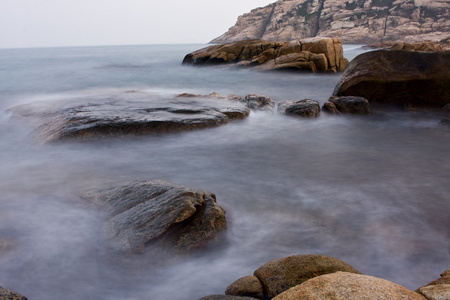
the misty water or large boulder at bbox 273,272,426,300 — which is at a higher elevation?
large boulder at bbox 273,272,426,300

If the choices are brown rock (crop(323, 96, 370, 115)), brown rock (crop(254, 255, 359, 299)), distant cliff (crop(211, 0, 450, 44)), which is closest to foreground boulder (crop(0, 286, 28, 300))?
brown rock (crop(254, 255, 359, 299))

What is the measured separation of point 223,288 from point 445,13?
264ft

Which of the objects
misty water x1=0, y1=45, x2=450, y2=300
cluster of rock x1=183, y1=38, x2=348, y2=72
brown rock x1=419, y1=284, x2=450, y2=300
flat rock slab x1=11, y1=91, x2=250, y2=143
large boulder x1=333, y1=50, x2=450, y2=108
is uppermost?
cluster of rock x1=183, y1=38, x2=348, y2=72

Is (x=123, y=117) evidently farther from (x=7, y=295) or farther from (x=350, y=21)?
(x=350, y=21)

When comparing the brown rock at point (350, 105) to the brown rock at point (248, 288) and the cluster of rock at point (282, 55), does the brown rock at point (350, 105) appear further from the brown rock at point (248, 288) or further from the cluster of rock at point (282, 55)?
the cluster of rock at point (282, 55)

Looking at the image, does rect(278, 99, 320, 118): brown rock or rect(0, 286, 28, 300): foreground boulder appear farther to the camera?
rect(278, 99, 320, 118): brown rock

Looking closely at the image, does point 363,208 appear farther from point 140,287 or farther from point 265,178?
point 140,287

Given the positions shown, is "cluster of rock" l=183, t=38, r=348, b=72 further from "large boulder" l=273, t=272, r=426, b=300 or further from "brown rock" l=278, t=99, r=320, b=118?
"large boulder" l=273, t=272, r=426, b=300

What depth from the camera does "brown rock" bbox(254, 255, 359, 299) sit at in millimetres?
2260

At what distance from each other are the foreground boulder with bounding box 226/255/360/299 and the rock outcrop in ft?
16.3

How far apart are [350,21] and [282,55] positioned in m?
64.0

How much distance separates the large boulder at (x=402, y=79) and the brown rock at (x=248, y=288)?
816cm

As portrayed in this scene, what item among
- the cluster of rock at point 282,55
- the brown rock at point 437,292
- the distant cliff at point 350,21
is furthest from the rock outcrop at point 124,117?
the distant cliff at point 350,21

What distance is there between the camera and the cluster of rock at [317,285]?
5.55 ft
